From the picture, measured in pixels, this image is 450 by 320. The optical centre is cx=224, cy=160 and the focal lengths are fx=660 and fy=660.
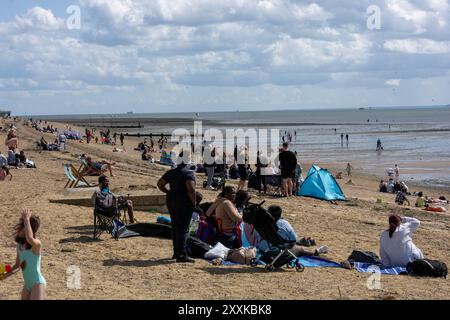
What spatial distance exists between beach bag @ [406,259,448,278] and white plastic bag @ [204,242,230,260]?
2482mm

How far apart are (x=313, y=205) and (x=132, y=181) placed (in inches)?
198

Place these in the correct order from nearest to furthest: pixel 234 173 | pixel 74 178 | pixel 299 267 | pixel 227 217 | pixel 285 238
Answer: pixel 299 267, pixel 285 238, pixel 227 217, pixel 74 178, pixel 234 173

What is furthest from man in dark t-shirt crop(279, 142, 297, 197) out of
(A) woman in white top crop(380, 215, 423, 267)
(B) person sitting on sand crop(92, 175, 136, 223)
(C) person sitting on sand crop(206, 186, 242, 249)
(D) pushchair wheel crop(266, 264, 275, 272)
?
(D) pushchair wheel crop(266, 264, 275, 272)

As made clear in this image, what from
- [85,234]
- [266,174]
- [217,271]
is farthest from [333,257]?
[266,174]

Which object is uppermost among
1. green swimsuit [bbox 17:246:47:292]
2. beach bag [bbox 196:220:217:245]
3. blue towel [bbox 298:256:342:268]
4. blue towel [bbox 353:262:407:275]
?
green swimsuit [bbox 17:246:47:292]

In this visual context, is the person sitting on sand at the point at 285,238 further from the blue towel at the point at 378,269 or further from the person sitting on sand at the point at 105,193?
the person sitting on sand at the point at 105,193

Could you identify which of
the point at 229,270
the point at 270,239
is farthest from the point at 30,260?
the point at 270,239

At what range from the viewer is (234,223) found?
31.6 ft

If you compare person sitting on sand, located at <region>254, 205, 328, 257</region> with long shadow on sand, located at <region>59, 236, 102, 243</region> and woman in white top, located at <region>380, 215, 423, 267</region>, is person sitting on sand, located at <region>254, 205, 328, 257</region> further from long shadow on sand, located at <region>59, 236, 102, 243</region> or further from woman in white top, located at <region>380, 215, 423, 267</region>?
long shadow on sand, located at <region>59, 236, 102, 243</region>

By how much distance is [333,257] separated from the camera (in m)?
9.83

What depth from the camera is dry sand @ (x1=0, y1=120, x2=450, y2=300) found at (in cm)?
733

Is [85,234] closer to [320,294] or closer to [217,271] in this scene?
[217,271]

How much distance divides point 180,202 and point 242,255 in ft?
3.69

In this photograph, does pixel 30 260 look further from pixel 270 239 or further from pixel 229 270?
pixel 270 239
